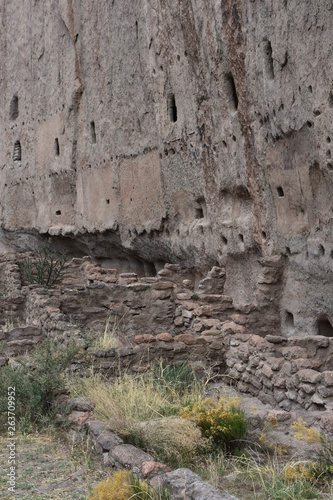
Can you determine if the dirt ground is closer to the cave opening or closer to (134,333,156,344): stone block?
(134,333,156,344): stone block


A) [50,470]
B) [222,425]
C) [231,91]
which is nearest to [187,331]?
[231,91]

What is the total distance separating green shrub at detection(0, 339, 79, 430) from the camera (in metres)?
7.55

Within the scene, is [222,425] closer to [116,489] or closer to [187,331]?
[116,489]

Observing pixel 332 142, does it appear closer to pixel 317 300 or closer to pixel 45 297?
pixel 317 300

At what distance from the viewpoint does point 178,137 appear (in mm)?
16625

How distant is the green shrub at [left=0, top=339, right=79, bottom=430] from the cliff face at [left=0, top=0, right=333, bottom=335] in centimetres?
525

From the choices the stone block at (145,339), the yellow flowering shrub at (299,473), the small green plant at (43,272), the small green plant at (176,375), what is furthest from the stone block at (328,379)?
the small green plant at (43,272)

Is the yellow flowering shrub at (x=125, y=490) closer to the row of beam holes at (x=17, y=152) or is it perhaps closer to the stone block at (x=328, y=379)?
the stone block at (x=328, y=379)

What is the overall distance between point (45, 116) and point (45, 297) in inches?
520

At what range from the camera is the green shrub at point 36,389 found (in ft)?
24.8

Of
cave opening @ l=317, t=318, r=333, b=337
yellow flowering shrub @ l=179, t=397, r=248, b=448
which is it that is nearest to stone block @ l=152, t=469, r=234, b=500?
yellow flowering shrub @ l=179, t=397, r=248, b=448

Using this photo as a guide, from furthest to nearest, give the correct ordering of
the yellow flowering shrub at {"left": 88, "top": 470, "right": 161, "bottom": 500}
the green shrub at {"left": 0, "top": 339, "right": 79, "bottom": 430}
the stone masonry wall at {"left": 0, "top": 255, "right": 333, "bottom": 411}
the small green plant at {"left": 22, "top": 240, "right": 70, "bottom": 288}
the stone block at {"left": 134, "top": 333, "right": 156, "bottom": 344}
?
the small green plant at {"left": 22, "top": 240, "right": 70, "bottom": 288}, the stone block at {"left": 134, "top": 333, "right": 156, "bottom": 344}, the stone masonry wall at {"left": 0, "top": 255, "right": 333, "bottom": 411}, the green shrub at {"left": 0, "top": 339, "right": 79, "bottom": 430}, the yellow flowering shrub at {"left": 88, "top": 470, "right": 161, "bottom": 500}

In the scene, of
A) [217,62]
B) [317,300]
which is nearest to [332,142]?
[317,300]

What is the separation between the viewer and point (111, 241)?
21234 mm
